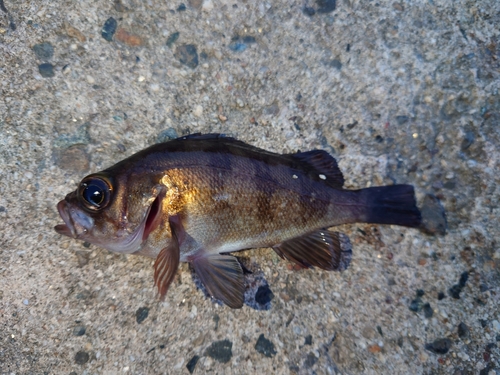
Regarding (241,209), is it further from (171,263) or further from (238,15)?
(238,15)

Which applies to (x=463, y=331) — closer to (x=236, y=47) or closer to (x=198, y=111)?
(x=198, y=111)

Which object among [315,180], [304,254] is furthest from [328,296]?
[315,180]

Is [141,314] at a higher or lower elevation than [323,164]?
lower

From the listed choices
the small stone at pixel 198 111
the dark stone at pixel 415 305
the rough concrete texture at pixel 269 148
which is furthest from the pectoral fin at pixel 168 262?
the dark stone at pixel 415 305

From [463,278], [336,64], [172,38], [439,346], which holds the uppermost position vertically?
[336,64]

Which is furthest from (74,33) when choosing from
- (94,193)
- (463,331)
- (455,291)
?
(463,331)

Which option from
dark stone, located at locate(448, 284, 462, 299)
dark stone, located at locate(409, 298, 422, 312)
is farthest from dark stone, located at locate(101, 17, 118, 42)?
dark stone, located at locate(448, 284, 462, 299)

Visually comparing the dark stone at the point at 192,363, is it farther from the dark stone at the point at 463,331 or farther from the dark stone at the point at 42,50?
the dark stone at the point at 42,50

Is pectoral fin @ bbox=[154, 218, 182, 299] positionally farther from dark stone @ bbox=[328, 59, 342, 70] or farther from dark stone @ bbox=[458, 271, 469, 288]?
dark stone @ bbox=[458, 271, 469, 288]
